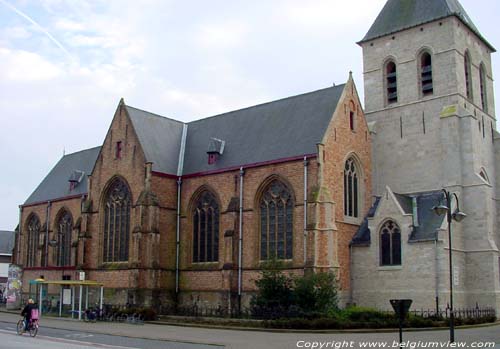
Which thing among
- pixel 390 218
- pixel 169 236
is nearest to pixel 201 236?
pixel 169 236

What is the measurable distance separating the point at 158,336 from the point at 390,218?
666 inches

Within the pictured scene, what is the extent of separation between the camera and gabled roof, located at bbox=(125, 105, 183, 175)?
44.1 meters

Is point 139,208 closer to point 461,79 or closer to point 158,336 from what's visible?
point 158,336

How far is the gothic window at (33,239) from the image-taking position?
185 feet

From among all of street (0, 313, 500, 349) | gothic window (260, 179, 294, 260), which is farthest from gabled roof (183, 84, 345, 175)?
street (0, 313, 500, 349)

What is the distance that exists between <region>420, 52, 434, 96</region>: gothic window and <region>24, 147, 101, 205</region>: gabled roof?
94.4ft

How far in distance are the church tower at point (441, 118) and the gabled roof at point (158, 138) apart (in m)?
14.7

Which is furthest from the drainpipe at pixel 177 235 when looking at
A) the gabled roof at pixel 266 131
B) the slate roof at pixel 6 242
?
the slate roof at pixel 6 242

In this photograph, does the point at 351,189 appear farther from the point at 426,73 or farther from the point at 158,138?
the point at 158,138

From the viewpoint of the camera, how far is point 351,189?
40.1 m

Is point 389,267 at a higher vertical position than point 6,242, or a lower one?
lower

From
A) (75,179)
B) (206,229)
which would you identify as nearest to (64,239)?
(75,179)

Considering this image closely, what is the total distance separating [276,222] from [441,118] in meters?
13.1

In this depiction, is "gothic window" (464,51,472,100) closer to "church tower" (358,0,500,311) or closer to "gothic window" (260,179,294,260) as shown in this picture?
"church tower" (358,0,500,311)
